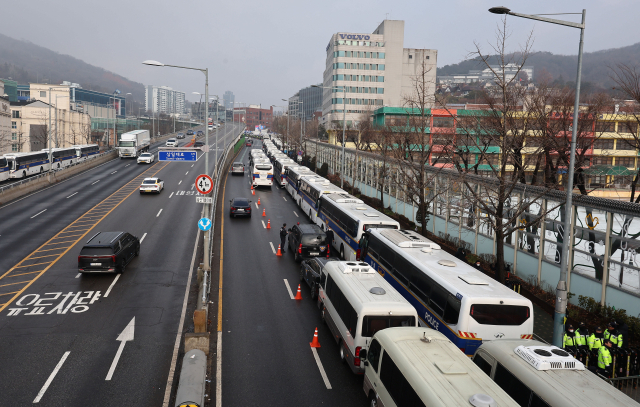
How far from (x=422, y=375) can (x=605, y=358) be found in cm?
651

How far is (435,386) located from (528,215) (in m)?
15.3

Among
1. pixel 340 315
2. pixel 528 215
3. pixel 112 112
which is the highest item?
pixel 112 112

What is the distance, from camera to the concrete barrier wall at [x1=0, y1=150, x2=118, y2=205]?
39.6 meters

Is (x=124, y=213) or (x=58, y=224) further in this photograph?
(x=124, y=213)

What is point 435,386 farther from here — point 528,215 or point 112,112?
point 112,112

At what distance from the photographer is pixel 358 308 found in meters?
13.0

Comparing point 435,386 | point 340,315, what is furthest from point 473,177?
point 435,386

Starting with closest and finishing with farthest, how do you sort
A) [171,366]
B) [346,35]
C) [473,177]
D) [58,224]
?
[171,366]
[473,177]
[58,224]
[346,35]

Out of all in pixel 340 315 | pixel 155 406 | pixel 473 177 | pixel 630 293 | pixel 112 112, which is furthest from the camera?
pixel 112 112

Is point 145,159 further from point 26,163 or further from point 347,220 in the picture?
point 347,220

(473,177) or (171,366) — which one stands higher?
(473,177)

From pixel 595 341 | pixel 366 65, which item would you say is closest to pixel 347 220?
pixel 595 341

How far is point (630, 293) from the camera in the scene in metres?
15.8

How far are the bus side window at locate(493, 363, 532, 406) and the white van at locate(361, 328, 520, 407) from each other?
111 cm
